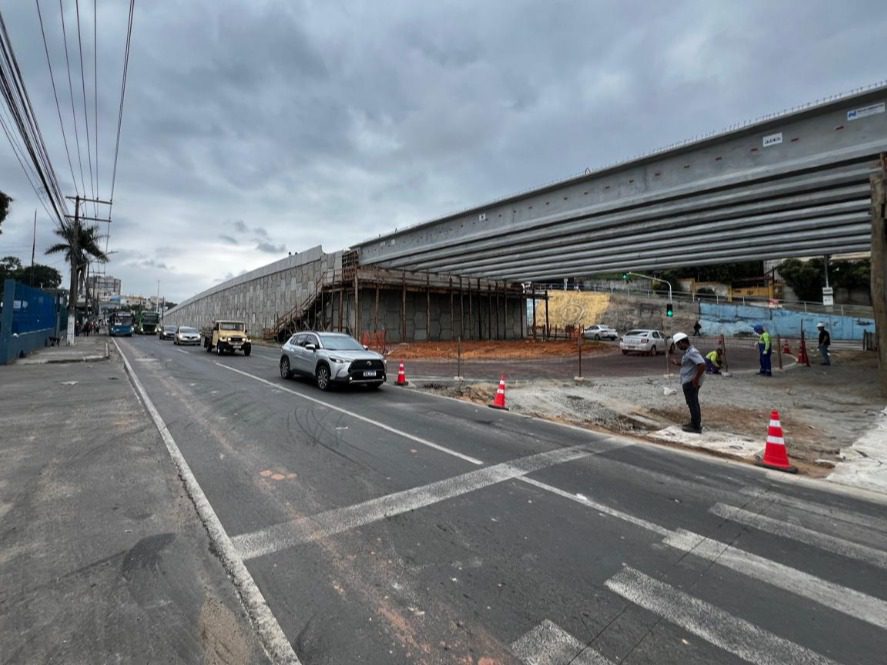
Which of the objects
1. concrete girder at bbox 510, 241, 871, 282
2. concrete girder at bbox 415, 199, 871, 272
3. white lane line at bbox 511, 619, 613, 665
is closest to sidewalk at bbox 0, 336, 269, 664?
white lane line at bbox 511, 619, 613, 665

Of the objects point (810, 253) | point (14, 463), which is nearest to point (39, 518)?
point (14, 463)

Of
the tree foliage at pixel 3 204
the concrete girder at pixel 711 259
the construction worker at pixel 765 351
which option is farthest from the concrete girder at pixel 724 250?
the tree foliage at pixel 3 204

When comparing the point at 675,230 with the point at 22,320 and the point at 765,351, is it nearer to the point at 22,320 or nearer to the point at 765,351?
the point at 765,351

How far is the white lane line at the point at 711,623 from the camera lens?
2.50 metres

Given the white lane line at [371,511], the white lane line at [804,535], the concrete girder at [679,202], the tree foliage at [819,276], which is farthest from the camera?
the tree foliage at [819,276]

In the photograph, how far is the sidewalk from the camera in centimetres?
245

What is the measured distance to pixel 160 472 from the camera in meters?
5.26

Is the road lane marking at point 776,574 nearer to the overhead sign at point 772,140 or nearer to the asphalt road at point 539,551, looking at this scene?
the asphalt road at point 539,551

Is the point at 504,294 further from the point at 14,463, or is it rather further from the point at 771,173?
the point at 14,463

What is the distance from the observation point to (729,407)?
428 inches

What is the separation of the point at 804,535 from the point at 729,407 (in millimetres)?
7706

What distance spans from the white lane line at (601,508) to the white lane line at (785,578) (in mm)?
156

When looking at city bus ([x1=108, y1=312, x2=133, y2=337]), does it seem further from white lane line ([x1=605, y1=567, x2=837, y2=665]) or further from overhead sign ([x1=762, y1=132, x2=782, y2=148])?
white lane line ([x1=605, y1=567, x2=837, y2=665])

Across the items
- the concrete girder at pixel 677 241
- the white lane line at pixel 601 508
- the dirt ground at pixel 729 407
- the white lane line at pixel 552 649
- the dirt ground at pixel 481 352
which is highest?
the concrete girder at pixel 677 241
